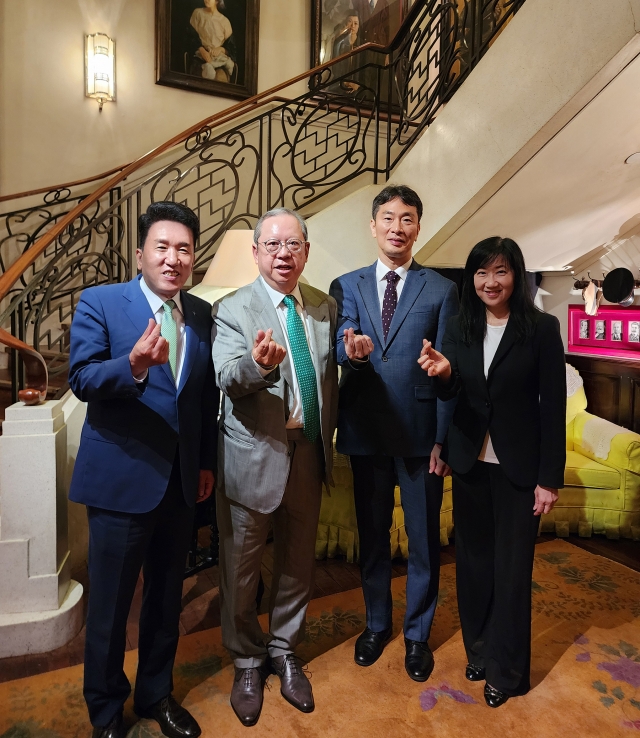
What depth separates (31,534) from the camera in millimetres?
2281

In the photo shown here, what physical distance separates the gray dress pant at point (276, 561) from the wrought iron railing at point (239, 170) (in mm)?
1378

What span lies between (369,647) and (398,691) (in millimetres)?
199

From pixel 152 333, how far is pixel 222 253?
165cm

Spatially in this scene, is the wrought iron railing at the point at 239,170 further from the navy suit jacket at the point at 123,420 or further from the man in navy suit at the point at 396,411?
the man in navy suit at the point at 396,411

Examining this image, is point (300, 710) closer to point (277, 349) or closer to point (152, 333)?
point (277, 349)

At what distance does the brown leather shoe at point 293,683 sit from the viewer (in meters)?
1.88

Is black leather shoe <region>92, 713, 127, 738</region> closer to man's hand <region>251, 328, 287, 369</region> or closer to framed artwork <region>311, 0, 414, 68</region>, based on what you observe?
man's hand <region>251, 328, 287, 369</region>

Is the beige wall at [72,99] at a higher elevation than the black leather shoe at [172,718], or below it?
higher

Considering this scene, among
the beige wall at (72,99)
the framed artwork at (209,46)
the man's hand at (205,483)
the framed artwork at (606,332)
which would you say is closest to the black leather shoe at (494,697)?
the man's hand at (205,483)

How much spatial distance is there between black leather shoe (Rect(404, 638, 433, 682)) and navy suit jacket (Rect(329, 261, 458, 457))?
2.49ft

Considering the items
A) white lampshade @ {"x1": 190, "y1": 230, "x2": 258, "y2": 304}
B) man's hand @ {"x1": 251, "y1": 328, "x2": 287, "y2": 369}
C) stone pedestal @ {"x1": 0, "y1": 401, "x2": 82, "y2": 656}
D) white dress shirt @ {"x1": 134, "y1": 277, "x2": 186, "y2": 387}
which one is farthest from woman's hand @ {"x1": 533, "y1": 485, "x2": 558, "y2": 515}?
stone pedestal @ {"x1": 0, "y1": 401, "x2": 82, "y2": 656}

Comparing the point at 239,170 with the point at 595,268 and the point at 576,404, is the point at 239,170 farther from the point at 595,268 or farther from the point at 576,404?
the point at 576,404

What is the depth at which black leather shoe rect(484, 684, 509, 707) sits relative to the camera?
6.23 feet

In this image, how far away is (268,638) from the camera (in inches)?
78.9
